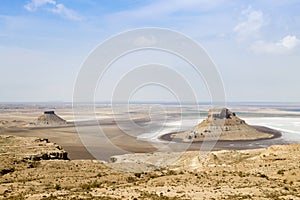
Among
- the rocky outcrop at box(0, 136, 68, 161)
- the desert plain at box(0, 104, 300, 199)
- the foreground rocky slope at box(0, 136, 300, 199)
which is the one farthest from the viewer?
the rocky outcrop at box(0, 136, 68, 161)

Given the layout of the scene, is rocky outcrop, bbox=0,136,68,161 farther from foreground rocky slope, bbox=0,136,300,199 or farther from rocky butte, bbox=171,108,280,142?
rocky butte, bbox=171,108,280,142

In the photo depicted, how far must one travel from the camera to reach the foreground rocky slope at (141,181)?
21.6 meters

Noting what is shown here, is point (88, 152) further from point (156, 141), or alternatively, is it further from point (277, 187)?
point (277, 187)

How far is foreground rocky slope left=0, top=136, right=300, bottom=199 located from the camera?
70.8 feet

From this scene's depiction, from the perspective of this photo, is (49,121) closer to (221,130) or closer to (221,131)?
(221,130)

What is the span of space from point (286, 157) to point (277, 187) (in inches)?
613

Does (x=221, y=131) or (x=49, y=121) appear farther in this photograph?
(x=49, y=121)

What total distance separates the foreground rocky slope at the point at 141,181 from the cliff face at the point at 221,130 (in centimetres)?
5352

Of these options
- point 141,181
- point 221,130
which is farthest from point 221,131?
point 141,181

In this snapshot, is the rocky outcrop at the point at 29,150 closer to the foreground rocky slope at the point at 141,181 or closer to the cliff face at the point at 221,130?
the foreground rocky slope at the point at 141,181

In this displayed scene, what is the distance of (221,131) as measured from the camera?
328 feet

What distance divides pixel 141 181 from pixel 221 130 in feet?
248

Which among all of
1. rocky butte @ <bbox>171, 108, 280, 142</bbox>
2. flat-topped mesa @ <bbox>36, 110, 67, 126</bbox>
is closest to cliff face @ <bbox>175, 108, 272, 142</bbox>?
rocky butte @ <bbox>171, 108, 280, 142</bbox>

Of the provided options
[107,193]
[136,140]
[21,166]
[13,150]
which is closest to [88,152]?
[136,140]
